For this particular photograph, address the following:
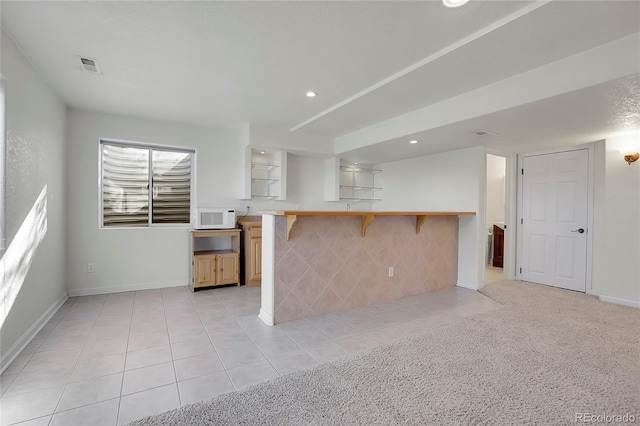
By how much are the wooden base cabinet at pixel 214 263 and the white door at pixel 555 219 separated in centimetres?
490

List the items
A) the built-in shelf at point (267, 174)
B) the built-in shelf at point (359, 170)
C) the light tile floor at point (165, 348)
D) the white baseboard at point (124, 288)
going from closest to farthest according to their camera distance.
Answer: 1. the light tile floor at point (165, 348)
2. the white baseboard at point (124, 288)
3. the built-in shelf at point (267, 174)
4. the built-in shelf at point (359, 170)

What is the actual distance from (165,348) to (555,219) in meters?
5.72

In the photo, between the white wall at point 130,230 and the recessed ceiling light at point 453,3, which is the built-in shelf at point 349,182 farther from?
the recessed ceiling light at point 453,3

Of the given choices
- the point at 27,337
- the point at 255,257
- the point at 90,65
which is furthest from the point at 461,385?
the point at 90,65

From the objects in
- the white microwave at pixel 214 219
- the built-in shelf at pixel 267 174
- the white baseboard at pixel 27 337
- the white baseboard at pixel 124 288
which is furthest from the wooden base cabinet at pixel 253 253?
the white baseboard at pixel 27 337

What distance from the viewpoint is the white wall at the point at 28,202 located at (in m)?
2.32

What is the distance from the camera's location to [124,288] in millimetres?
4301

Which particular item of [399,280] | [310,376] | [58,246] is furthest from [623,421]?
[58,246]

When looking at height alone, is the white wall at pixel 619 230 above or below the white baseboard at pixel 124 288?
above

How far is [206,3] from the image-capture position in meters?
1.92

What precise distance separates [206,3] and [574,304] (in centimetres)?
513

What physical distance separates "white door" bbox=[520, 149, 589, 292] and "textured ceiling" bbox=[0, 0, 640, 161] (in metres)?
1.21

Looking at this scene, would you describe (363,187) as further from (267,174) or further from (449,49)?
(449,49)

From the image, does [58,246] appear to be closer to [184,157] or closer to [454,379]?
[184,157]
